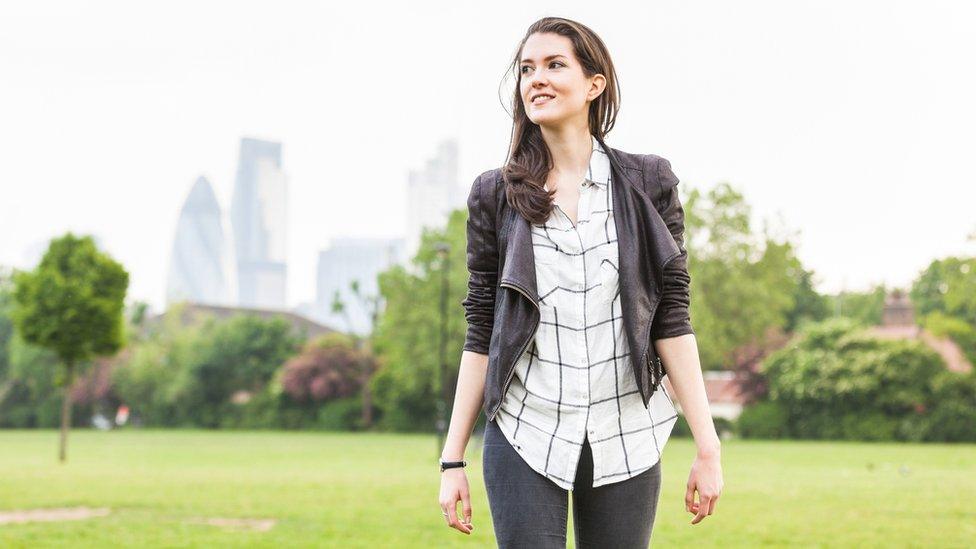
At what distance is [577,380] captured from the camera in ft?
10.1

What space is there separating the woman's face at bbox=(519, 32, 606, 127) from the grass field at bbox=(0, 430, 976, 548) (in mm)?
8753

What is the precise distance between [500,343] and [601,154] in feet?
2.13

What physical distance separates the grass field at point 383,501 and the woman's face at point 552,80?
28.7 feet

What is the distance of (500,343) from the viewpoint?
3.08 m

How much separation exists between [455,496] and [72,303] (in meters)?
26.2

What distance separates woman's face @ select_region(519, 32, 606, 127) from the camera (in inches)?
127

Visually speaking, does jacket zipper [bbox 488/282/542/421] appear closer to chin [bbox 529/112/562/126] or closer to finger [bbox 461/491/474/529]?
finger [bbox 461/491/474/529]

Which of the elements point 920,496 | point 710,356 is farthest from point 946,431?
point 920,496

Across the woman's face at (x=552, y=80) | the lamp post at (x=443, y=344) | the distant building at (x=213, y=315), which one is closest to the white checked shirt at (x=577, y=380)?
the woman's face at (x=552, y=80)

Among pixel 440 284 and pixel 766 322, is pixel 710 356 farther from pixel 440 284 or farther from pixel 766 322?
pixel 440 284

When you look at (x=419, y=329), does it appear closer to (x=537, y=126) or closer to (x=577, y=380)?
(x=537, y=126)

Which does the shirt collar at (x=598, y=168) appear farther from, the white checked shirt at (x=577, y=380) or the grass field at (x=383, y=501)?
the grass field at (x=383, y=501)

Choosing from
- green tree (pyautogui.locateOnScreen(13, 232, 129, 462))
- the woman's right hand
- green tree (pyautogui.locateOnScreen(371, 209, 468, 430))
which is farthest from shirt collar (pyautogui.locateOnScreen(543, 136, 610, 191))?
green tree (pyautogui.locateOnScreen(371, 209, 468, 430))

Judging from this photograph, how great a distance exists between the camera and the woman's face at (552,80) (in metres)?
3.23
